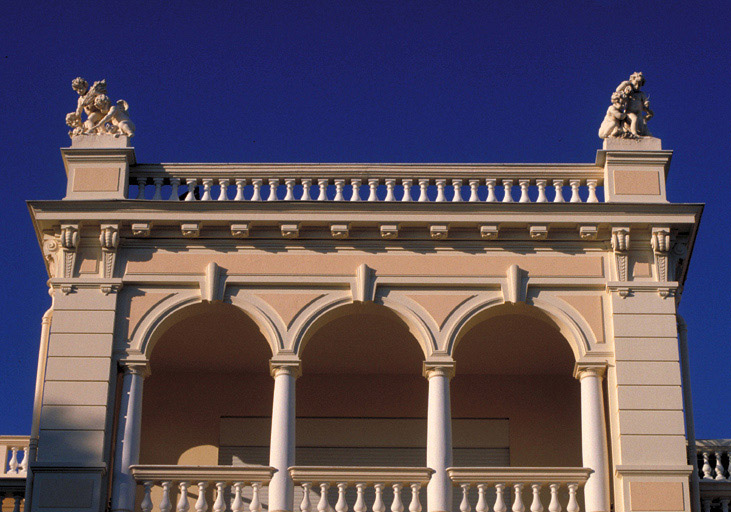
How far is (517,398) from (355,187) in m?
4.74

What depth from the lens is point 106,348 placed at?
19.7 meters

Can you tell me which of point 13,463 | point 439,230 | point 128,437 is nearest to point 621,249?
point 439,230

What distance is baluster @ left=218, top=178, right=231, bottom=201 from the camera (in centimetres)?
2092

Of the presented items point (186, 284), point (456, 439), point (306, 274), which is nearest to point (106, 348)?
point (186, 284)

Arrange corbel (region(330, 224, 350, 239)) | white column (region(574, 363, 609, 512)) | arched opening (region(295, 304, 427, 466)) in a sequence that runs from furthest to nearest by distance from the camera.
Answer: arched opening (region(295, 304, 427, 466)), corbel (region(330, 224, 350, 239)), white column (region(574, 363, 609, 512))

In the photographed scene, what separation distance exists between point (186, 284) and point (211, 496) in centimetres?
414

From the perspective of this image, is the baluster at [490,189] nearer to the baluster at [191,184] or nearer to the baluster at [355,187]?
the baluster at [355,187]

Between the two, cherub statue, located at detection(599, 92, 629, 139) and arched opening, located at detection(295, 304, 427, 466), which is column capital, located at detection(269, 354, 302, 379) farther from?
cherub statue, located at detection(599, 92, 629, 139)

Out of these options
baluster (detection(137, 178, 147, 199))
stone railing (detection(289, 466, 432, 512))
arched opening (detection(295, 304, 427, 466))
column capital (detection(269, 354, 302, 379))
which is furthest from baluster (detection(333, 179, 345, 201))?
stone railing (detection(289, 466, 432, 512))

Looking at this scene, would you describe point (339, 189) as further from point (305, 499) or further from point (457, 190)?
point (305, 499)

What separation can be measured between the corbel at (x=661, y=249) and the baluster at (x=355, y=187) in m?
4.36

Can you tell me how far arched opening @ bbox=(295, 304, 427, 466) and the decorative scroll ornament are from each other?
4.43 m

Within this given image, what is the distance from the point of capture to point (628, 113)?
70.6 ft

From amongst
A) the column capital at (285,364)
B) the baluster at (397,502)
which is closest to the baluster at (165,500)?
the column capital at (285,364)
